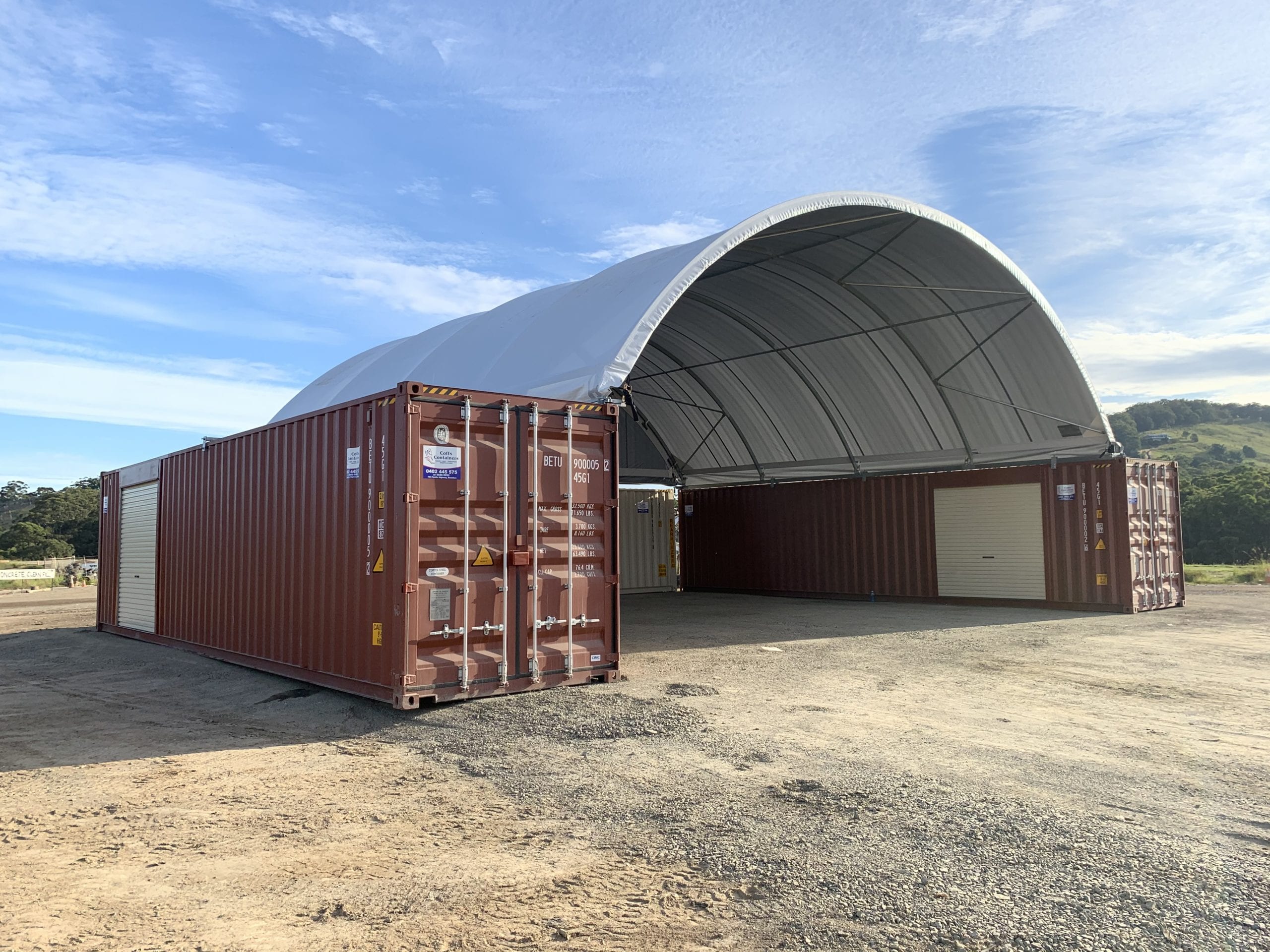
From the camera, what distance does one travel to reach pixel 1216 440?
323ft

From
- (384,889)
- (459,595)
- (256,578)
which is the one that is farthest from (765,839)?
→ (256,578)

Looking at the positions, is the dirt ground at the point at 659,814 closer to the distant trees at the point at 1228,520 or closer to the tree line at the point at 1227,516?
the tree line at the point at 1227,516

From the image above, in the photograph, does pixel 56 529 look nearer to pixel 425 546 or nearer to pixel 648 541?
pixel 648 541

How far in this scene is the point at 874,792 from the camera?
6156 mm

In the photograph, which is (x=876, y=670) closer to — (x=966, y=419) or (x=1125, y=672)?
(x=1125, y=672)

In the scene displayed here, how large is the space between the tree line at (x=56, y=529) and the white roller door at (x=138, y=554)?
4235 cm

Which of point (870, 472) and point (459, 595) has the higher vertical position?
point (870, 472)

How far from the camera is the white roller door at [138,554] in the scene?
51.4 feet

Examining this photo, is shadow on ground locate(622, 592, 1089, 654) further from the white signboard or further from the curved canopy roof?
the white signboard

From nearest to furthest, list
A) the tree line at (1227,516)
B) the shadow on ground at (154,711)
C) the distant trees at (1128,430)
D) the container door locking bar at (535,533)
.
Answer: the shadow on ground at (154,711) → the container door locking bar at (535,533) → the tree line at (1227,516) → the distant trees at (1128,430)

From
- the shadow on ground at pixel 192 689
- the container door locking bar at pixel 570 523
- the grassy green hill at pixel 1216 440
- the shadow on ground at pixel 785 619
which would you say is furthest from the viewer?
the grassy green hill at pixel 1216 440

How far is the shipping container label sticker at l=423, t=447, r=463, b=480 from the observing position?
8984mm

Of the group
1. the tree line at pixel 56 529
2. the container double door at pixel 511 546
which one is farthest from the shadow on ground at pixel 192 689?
the tree line at pixel 56 529

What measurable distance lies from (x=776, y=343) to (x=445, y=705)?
1415cm
